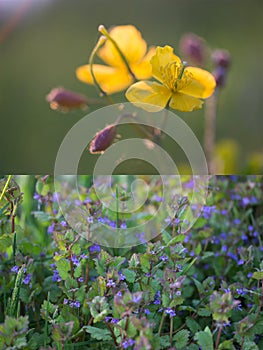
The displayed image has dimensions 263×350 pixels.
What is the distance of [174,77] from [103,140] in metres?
0.16

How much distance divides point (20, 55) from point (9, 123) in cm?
72

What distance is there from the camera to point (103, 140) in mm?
1053

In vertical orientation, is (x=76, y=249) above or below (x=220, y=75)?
below

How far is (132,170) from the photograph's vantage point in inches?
100

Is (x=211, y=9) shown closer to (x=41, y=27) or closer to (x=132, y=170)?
(x=41, y=27)

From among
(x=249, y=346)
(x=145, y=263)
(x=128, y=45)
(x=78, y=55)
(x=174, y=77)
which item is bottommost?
(x=249, y=346)

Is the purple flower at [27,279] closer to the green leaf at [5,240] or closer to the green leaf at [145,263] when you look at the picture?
the green leaf at [5,240]

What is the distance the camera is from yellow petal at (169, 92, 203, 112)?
1034mm

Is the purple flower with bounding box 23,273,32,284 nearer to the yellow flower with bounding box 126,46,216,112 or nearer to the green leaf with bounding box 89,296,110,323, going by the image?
the green leaf with bounding box 89,296,110,323

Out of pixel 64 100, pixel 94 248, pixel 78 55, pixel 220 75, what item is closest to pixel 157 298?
pixel 94 248

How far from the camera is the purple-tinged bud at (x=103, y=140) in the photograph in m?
1.05

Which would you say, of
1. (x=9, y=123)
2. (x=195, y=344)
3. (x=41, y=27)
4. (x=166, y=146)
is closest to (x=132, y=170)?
(x=166, y=146)

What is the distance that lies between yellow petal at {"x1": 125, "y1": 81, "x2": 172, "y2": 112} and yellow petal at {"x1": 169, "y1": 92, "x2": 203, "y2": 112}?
0.04 feet

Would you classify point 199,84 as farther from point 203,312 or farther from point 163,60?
point 203,312
